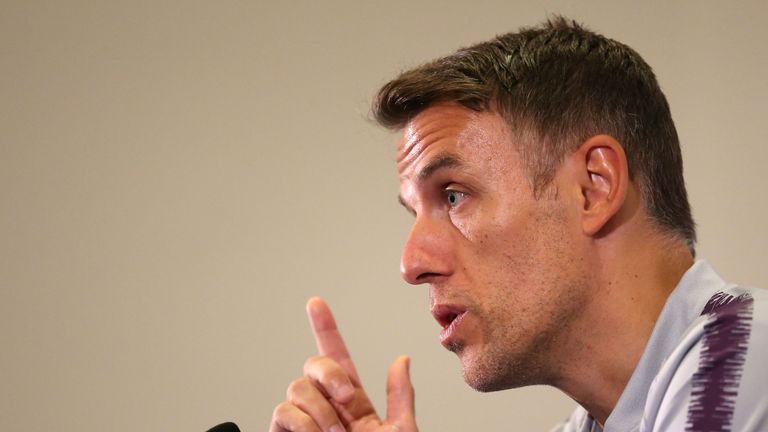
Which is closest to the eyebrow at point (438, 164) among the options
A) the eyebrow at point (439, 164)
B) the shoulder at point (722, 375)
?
the eyebrow at point (439, 164)

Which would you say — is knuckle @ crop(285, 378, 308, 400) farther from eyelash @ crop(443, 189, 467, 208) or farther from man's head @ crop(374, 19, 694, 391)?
eyelash @ crop(443, 189, 467, 208)

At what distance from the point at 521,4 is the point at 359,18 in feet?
1.58

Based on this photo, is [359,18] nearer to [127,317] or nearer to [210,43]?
[210,43]

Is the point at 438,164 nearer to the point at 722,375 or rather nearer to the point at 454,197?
the point at 454,197

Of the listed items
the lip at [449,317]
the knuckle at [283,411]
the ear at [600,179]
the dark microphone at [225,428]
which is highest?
the ear at [600,179]

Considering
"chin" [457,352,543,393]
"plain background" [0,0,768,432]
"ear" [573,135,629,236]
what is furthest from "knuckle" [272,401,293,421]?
"plain background" [0,0,768,432]

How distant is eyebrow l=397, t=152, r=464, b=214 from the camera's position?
1249mm

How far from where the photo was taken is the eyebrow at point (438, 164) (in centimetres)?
125

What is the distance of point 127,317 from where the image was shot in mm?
2369

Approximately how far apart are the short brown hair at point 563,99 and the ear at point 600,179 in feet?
0.08

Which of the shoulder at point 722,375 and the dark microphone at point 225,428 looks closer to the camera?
the shoulder at point 722,375

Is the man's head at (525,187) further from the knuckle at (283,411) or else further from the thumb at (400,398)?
the knuckle at (283,411)

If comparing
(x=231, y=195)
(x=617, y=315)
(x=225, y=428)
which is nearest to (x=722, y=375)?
(x=617, y=315)

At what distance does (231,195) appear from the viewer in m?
2.45
